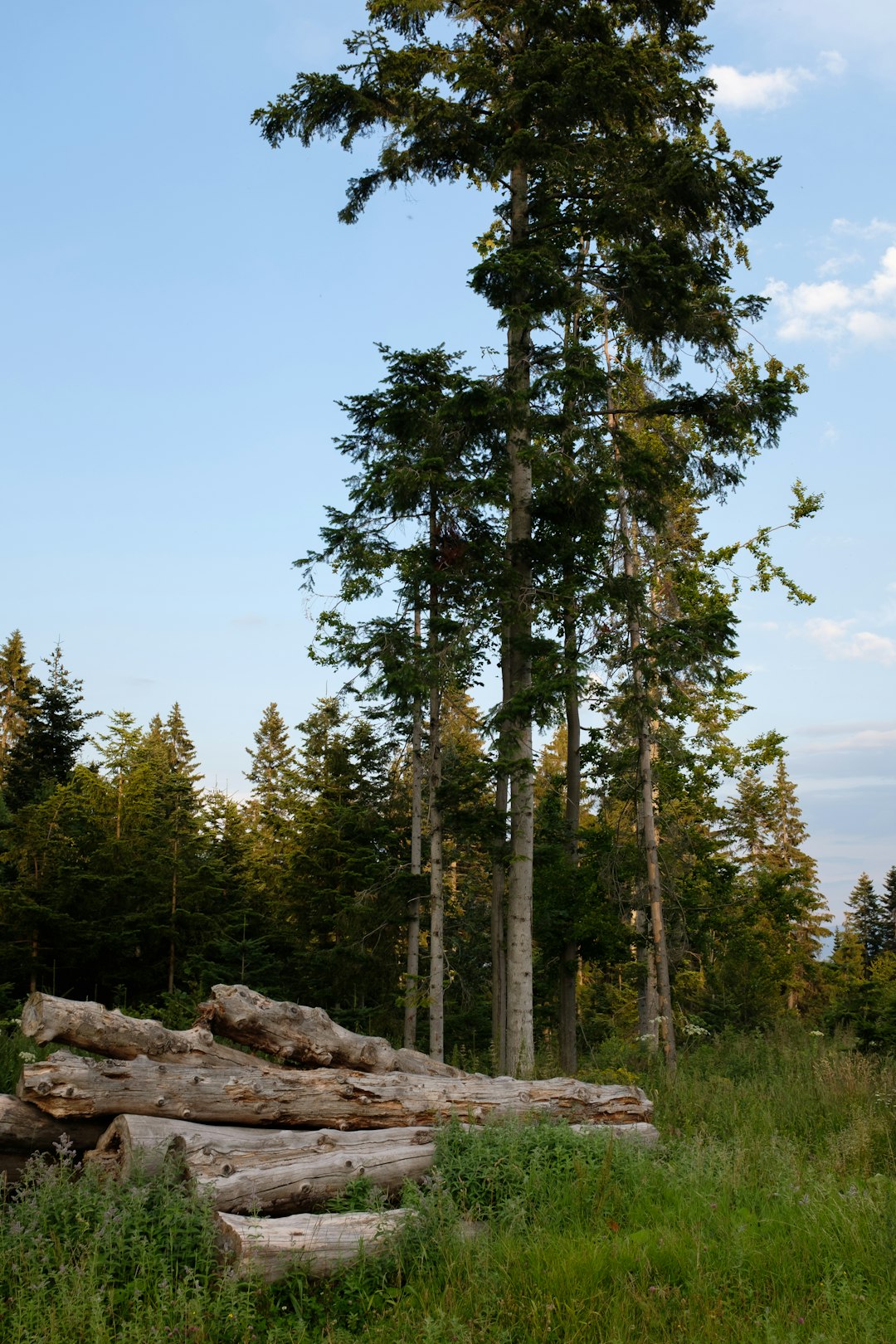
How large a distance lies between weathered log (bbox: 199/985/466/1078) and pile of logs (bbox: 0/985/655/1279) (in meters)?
0.01

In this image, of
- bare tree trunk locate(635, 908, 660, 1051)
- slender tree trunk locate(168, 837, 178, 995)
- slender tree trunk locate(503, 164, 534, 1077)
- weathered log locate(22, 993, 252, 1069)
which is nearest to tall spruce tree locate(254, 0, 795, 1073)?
slender tree trunk locate(503, 164, 534, 1077)

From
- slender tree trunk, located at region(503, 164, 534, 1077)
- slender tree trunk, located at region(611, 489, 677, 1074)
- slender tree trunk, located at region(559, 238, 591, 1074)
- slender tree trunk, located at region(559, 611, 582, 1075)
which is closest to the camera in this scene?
slender tree trunk, located at region(503, 164, 534, 1077)

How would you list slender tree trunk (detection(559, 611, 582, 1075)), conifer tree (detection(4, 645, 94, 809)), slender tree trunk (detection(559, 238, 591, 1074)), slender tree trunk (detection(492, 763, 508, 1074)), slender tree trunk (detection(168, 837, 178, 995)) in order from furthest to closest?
conifer tree (detection(4, 645, 94, 809)), slender tree trunk (detection(168, 837, 178, 995)), slender tree trunk (detection(492, 763, 508, 1074)), slender tree trunk (detection(559, 611, 582, 1075)), slender tree trunk (detection(559, 238, 591, 1074))

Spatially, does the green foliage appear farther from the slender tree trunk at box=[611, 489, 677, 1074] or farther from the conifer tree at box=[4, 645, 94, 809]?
the conifer tree at box=[4, 645, 94, 809]

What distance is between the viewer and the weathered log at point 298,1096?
22.5 feet

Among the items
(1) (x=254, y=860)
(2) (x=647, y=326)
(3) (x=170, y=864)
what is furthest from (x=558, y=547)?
(1) (x=254, y=860)

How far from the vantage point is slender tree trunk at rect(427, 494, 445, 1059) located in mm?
16641

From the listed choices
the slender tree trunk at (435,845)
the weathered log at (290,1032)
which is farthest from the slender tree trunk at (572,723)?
the weathered log at (290,1032)

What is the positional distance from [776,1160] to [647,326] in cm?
1332

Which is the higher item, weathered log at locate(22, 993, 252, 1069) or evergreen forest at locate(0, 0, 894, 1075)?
evergreen forest at locate(0, 0, 894, 1075)

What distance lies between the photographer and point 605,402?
16.6m

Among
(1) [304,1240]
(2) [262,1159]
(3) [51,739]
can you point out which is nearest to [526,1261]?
(1) [304,1240]

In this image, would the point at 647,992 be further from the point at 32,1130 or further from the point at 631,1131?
the point at 32,1130

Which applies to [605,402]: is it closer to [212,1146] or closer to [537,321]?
[537,321]
